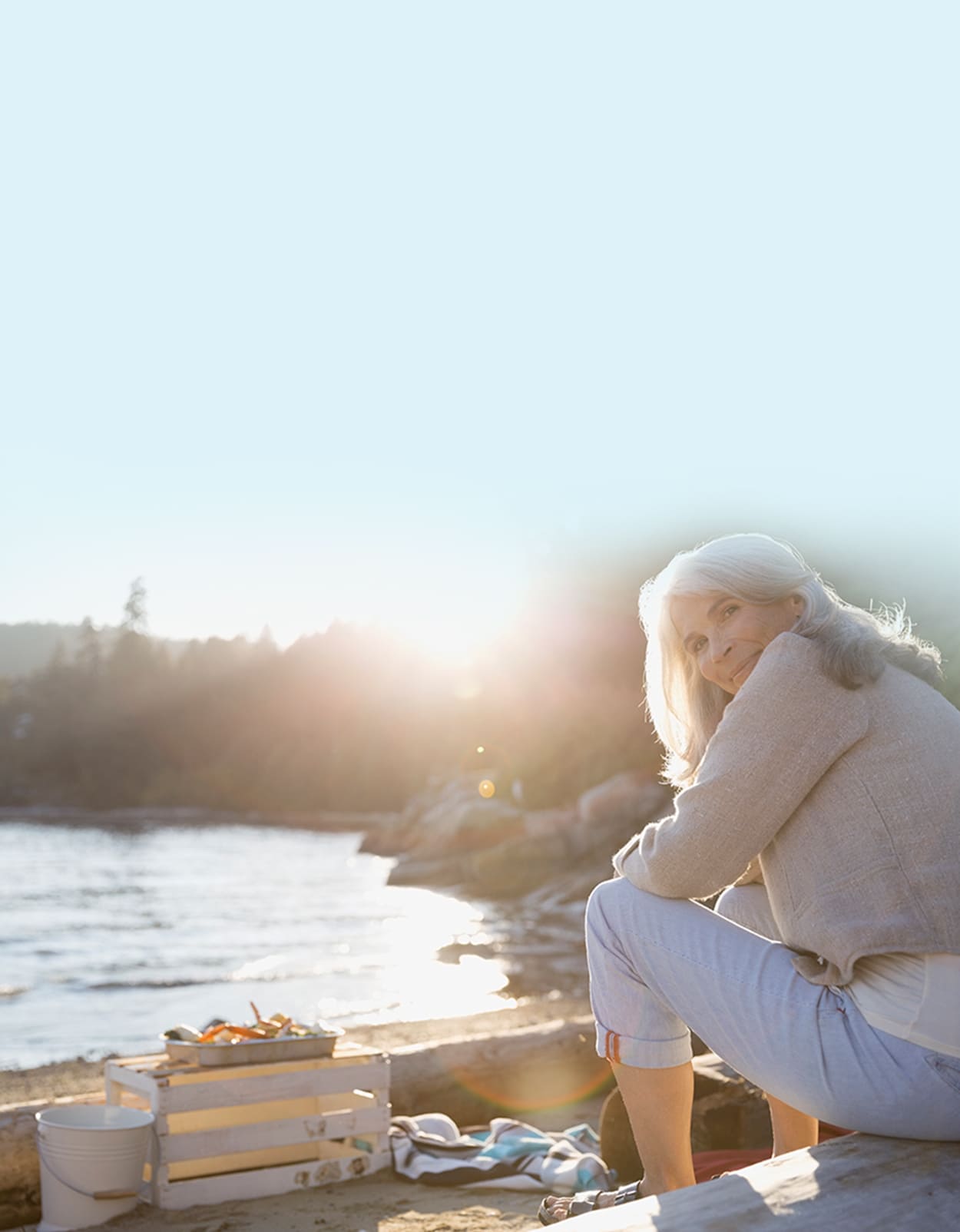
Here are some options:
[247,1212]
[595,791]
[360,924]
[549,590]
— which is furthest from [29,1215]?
[549,590]

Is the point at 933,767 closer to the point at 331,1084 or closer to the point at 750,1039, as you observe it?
the point at 750,1039

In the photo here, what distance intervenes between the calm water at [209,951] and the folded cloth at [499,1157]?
5.91 metres

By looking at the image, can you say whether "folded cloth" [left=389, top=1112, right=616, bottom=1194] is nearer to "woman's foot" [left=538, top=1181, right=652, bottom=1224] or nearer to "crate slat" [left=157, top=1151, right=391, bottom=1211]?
"crate slat" [left=157, top=1151, right=391, bottom=1211]

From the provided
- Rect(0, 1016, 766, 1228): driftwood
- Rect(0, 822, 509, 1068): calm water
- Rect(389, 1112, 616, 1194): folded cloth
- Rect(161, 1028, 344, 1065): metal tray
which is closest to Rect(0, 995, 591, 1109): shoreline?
Rect(0, 1016, 766, 1228): driftwood

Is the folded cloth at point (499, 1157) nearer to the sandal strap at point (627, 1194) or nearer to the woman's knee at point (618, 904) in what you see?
the sandal strap at point (627, 1194)

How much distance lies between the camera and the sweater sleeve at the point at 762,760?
2.07 meters

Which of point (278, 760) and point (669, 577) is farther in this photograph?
point (278, 760)

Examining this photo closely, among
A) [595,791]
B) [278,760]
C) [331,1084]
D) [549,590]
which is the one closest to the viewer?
[331,1084]

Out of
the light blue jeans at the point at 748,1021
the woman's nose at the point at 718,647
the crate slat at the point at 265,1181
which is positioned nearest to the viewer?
the light blue jeans at the point at 748,1021

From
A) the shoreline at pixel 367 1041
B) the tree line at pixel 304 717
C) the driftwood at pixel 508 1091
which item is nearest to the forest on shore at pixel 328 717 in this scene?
the tree line at pixel 304 717

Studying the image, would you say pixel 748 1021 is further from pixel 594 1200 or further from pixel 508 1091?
pixel 508 1091

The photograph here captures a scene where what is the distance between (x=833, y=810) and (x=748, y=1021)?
410 mm

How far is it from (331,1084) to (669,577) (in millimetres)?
2693

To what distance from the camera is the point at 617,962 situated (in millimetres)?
2318
